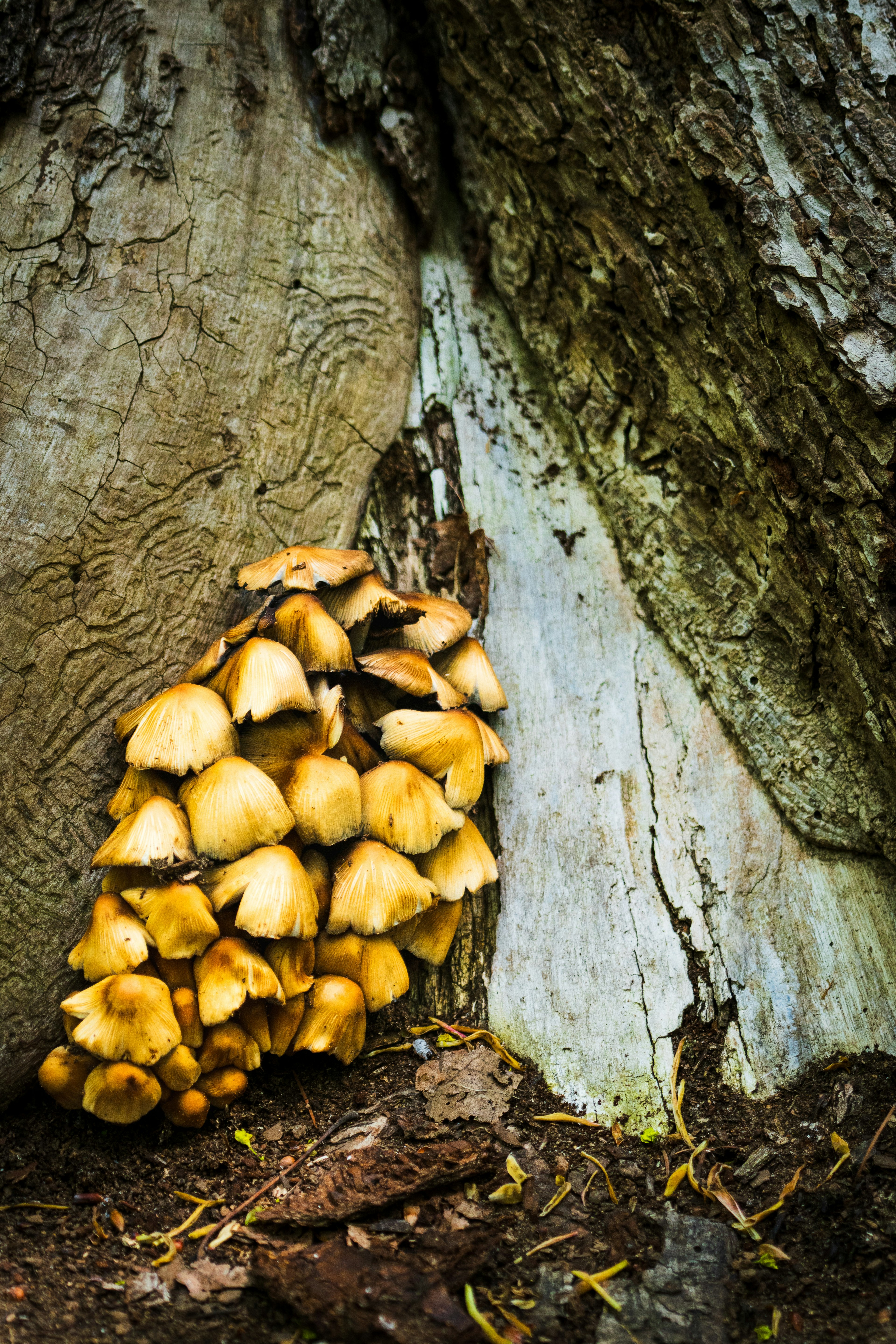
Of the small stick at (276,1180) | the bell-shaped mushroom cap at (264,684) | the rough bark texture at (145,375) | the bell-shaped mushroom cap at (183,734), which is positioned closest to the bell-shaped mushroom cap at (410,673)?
the bell-shaped mushroom cap at (264,684)

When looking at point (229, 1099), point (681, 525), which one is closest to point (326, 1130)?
point (229, 1099)

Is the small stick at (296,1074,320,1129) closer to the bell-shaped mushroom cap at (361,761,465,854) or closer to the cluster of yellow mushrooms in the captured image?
the cluster of yellow mushrooms

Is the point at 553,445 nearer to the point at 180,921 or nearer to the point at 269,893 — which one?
the point at 269,893

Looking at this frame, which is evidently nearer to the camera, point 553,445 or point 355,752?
point 355,752

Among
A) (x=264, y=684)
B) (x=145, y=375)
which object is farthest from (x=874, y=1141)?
(x=145, y=375)

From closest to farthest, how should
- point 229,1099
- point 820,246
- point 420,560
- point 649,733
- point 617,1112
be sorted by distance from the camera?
1. point 229,1099
2. point 617,1112
3. point 820,246
4. point 649,733
5. point 420,560

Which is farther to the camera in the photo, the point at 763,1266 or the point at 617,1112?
the point at 617,1112

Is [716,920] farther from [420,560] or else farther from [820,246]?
[820,246]

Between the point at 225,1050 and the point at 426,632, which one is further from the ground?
the point at 426,632
